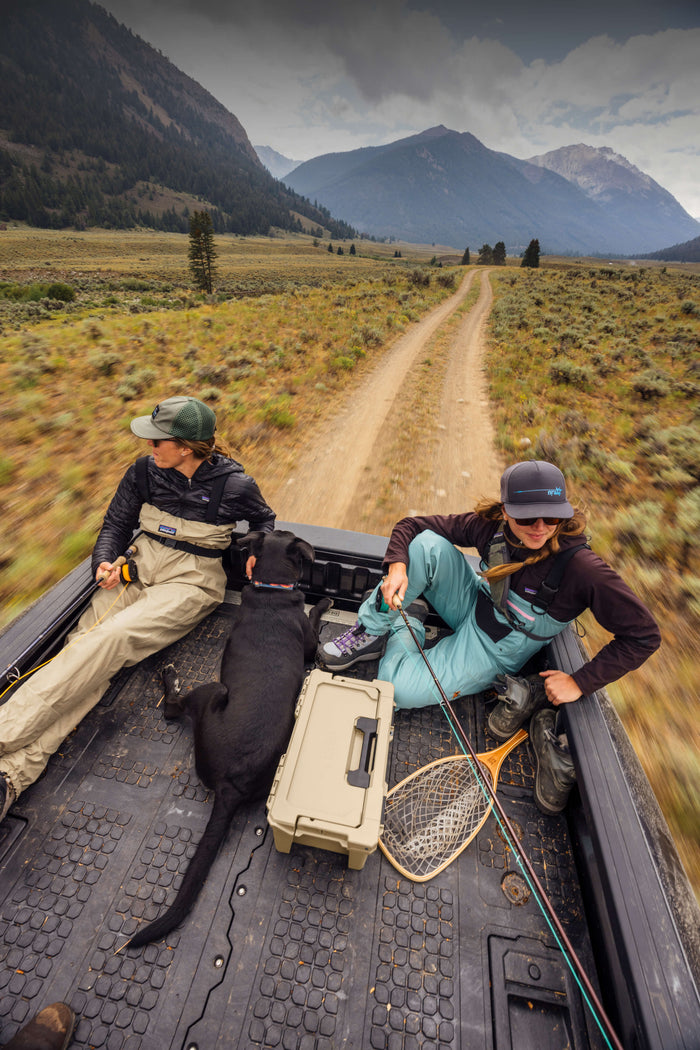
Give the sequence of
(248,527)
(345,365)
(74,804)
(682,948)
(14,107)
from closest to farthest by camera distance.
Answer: (682,948) < (74,804) < (248,527) < (345,365) < (14,107)

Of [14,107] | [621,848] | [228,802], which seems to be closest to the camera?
[621,848]

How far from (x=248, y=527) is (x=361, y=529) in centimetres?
242

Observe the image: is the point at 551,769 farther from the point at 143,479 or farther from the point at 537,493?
the point at 143,479

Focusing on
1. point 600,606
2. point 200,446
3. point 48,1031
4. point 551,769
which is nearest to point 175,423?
point 200,446

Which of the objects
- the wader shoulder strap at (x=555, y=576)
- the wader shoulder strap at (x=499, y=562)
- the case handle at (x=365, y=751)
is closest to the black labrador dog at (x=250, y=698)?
the case handle at (x=365, y=751)

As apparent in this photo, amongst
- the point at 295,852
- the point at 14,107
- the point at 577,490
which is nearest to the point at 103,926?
the point at 295,852

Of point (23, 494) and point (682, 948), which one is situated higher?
point (682, 948)

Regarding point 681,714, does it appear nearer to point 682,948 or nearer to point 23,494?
point 682,948

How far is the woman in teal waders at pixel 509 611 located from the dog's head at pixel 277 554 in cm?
57

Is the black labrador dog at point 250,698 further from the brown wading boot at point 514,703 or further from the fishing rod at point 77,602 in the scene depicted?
the brown wading boot at point 514,703

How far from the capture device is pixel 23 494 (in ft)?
17.7

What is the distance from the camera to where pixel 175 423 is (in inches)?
108

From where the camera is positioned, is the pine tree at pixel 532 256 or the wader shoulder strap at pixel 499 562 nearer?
the wader shoulder strap at pixel 499 562

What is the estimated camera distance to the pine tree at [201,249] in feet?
122
